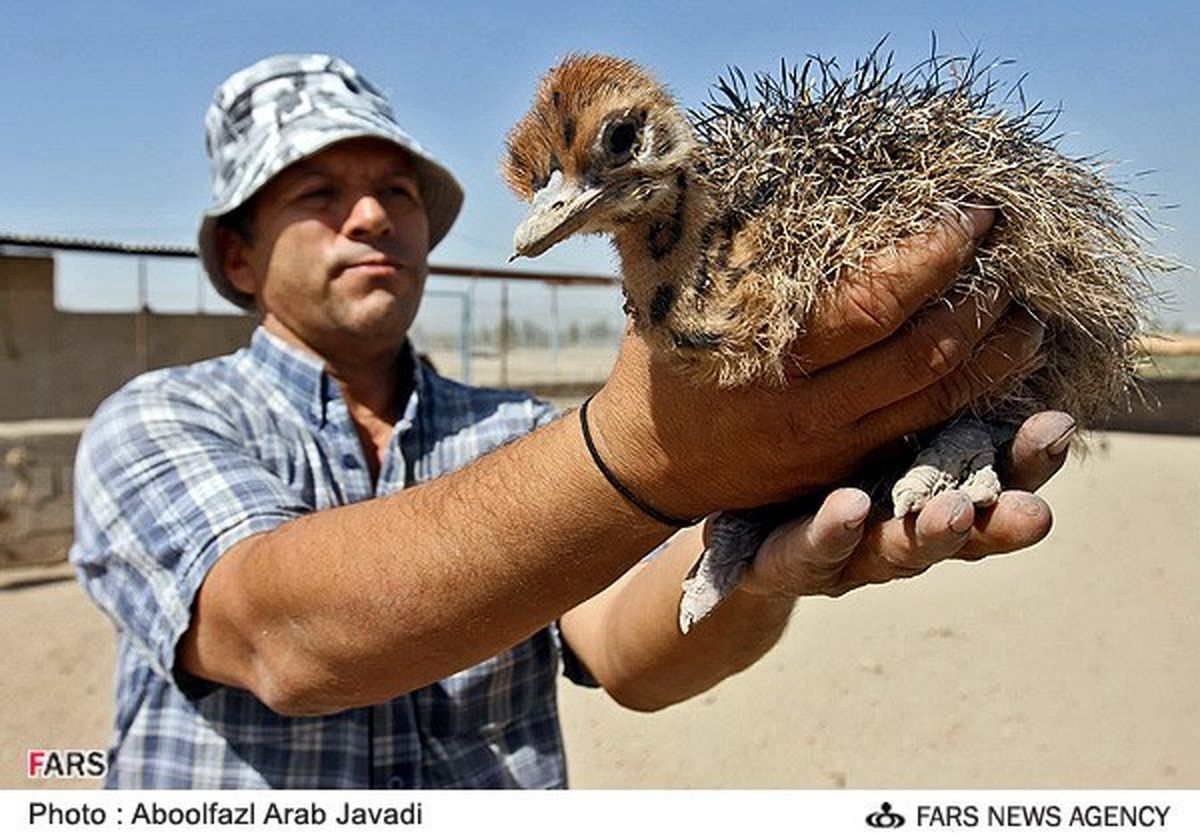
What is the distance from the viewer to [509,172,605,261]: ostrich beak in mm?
973

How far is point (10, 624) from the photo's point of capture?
14.8 feet

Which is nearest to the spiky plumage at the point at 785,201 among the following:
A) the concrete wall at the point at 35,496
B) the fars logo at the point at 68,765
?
the fars logo at the point at 68,765

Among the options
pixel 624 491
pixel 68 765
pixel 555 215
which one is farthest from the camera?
pixel 68 765

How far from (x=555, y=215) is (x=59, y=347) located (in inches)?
236

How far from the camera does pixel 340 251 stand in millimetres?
1758

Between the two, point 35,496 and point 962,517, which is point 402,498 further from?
point 35,496

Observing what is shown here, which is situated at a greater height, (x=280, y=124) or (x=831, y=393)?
(x=280, y=124)

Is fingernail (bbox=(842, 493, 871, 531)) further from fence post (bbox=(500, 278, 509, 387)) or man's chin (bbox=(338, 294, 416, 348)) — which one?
fence post (bbox=(500, 278, 509, 387))

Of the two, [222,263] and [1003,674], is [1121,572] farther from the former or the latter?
[222,263]

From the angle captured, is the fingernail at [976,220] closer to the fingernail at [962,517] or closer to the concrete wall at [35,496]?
the fingernail at [962,517]

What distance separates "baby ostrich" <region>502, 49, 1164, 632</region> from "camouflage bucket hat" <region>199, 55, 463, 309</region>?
0.77m

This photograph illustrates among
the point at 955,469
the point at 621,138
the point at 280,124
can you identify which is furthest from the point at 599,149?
the point at 280,124
